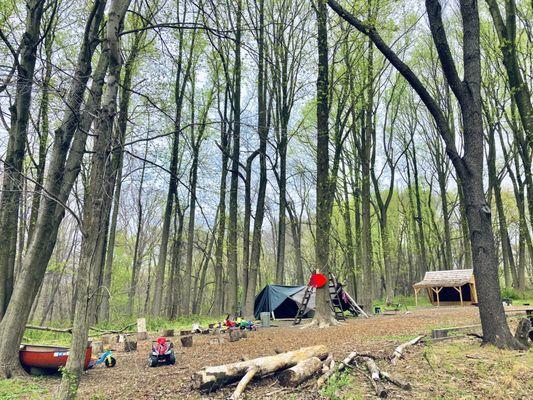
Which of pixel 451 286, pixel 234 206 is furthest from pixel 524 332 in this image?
pixel 451 286

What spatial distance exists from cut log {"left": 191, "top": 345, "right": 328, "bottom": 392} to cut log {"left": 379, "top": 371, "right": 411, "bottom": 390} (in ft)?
3.43

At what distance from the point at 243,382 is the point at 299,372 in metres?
0.67

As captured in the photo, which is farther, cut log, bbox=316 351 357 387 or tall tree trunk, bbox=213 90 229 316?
tall tree trunk, bbox=213 90 229 316

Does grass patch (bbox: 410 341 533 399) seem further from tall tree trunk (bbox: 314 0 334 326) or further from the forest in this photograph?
tall tree trunk (bbox: 314 0 334 326)

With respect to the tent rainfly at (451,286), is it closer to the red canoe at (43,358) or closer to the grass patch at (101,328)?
the grass patch at (101,328)

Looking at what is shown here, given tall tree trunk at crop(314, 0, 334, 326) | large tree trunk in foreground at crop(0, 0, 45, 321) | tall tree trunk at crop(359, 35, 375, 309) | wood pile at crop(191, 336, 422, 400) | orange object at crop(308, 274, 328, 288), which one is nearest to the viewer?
wood pile at crop(191, 336, 422, 400)

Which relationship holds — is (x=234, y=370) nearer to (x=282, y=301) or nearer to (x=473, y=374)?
(x=473, y=374)

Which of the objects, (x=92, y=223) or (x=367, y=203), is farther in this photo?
(x=367, y=203)

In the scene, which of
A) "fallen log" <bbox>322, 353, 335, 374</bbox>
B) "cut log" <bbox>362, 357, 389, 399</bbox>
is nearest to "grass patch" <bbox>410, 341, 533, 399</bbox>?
"cut log" <bbox>362, 357, 389, 399</bbox>

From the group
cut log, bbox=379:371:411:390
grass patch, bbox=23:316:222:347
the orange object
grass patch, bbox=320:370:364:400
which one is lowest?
grass patch, bbox=23:316:222:347

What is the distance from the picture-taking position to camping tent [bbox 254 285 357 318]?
15828mm

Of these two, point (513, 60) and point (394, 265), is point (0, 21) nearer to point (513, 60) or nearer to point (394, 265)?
point (513, 60)

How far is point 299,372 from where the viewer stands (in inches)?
175

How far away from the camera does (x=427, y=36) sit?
21.6 metres
